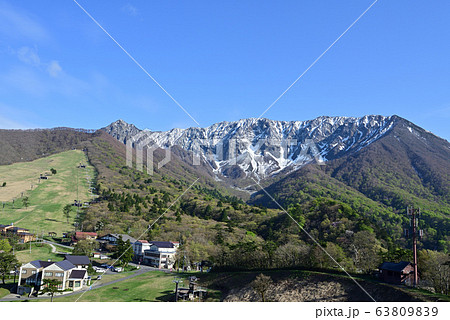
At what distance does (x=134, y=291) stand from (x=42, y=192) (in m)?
109

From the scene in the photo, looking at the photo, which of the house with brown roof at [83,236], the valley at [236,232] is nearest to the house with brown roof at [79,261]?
the valley at [236,232]

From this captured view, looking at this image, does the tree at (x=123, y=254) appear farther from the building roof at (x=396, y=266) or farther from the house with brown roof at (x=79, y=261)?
the building roof at (x=396, y=266)

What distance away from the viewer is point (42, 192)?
134875mm

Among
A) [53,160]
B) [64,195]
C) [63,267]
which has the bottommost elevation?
[63,267]

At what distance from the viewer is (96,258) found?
7525cm

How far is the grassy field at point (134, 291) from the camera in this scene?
43656 mm

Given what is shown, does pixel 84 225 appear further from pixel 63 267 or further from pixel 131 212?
pixel 63 267

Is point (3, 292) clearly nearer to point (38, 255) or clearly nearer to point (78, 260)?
point (78, 260)

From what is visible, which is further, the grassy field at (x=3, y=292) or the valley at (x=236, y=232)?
the valley at (x=236, y=232)

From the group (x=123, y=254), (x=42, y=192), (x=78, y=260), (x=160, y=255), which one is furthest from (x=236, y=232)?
(x=42, y=192)

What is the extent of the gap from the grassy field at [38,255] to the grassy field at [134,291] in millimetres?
26177

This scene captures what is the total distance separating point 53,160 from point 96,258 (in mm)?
148327

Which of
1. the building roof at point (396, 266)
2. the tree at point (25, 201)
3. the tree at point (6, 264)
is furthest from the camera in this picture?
the tree at point (25, 201)

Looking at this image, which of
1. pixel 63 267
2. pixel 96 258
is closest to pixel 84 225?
pixel 96 258
